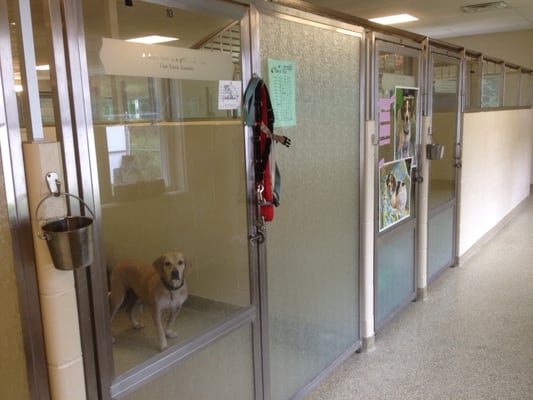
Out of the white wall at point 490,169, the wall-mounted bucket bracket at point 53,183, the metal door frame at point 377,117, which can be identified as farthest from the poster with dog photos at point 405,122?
the wall-mounted bucket bracket at point 53,183

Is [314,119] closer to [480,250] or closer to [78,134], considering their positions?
[78,134]

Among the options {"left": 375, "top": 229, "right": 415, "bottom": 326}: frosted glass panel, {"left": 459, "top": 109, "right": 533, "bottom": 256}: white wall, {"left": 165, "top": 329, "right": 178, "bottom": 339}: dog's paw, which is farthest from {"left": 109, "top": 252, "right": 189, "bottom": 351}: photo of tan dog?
{"left": 459, "top": 109, "right": 533, "bottom": 256}: white wall

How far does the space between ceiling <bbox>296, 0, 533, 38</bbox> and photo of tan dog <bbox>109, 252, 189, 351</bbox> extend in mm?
4077

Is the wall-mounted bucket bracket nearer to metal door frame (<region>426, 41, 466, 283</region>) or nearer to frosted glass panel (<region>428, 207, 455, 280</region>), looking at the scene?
metal door frame (<region>426, 41, 466, 283</region>)

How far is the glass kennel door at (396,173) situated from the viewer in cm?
291

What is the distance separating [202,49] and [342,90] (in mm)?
1044

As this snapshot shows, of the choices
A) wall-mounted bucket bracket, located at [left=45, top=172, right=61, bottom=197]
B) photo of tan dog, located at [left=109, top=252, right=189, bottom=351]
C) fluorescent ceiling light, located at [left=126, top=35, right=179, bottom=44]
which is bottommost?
photo of tan dog, located at [left=109, top=252, right=189, bottom=351]

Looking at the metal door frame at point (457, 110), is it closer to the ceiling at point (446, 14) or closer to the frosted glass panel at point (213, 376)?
the ceiling at point (446, 14)

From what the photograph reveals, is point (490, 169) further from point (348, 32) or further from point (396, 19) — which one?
point (348, 32)

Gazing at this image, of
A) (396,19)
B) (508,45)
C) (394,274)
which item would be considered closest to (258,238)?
(394,274)

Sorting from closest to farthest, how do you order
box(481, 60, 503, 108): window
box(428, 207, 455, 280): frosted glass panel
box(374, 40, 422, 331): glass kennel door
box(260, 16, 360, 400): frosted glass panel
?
1. box(260, 16, 360, 400): frosted glass panel
2. box(374, 40, 422, 331): glass kennel door
3. box(428, 207, 455, 280): frosted glass panel
4. box(481, 60, 503, 108): window

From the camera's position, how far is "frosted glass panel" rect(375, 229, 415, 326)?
3.04 m

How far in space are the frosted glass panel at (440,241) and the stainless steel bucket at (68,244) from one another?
315cm

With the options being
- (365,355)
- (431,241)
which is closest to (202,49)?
(365,355)
